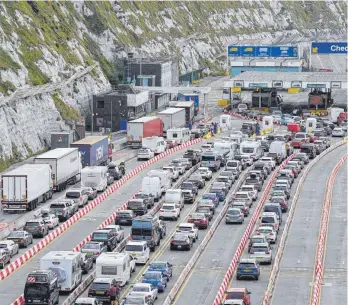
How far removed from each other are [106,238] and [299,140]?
5238 centimetres

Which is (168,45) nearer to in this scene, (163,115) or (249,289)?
(163,115)

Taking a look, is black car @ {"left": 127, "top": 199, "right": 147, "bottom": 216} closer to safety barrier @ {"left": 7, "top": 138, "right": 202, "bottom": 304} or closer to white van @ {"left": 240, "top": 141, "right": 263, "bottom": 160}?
safety barrier @ {"left": 7, "top": 138, "right": 202, "bottom": 304}

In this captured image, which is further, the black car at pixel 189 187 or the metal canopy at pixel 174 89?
the metal canopy at pixel 174 89

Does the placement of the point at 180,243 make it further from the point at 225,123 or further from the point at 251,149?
the point at 225,123

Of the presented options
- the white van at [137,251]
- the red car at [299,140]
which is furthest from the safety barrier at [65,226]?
the red car at [299,140]

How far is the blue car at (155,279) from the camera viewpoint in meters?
61.0

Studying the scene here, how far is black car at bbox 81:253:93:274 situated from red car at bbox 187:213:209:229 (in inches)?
516

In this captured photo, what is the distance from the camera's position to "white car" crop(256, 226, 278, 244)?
240 feet

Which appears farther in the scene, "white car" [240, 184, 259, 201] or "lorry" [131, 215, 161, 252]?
"white car" [240, 184, 259, 201]

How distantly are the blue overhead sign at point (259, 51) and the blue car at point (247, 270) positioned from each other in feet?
403

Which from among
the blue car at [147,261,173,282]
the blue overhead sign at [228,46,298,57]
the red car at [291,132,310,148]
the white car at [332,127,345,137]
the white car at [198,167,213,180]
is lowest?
the white car at [332,127,345,137]

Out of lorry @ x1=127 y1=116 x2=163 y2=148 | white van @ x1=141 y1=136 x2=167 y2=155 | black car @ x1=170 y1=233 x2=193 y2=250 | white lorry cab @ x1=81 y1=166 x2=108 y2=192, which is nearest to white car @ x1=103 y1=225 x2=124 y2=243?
black car @ x1=170 y1=233 x2=193 y2=250

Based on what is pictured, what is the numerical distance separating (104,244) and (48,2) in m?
85.7

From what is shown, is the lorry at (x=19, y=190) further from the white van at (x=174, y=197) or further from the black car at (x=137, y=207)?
the white van at (x=174, y=197)
